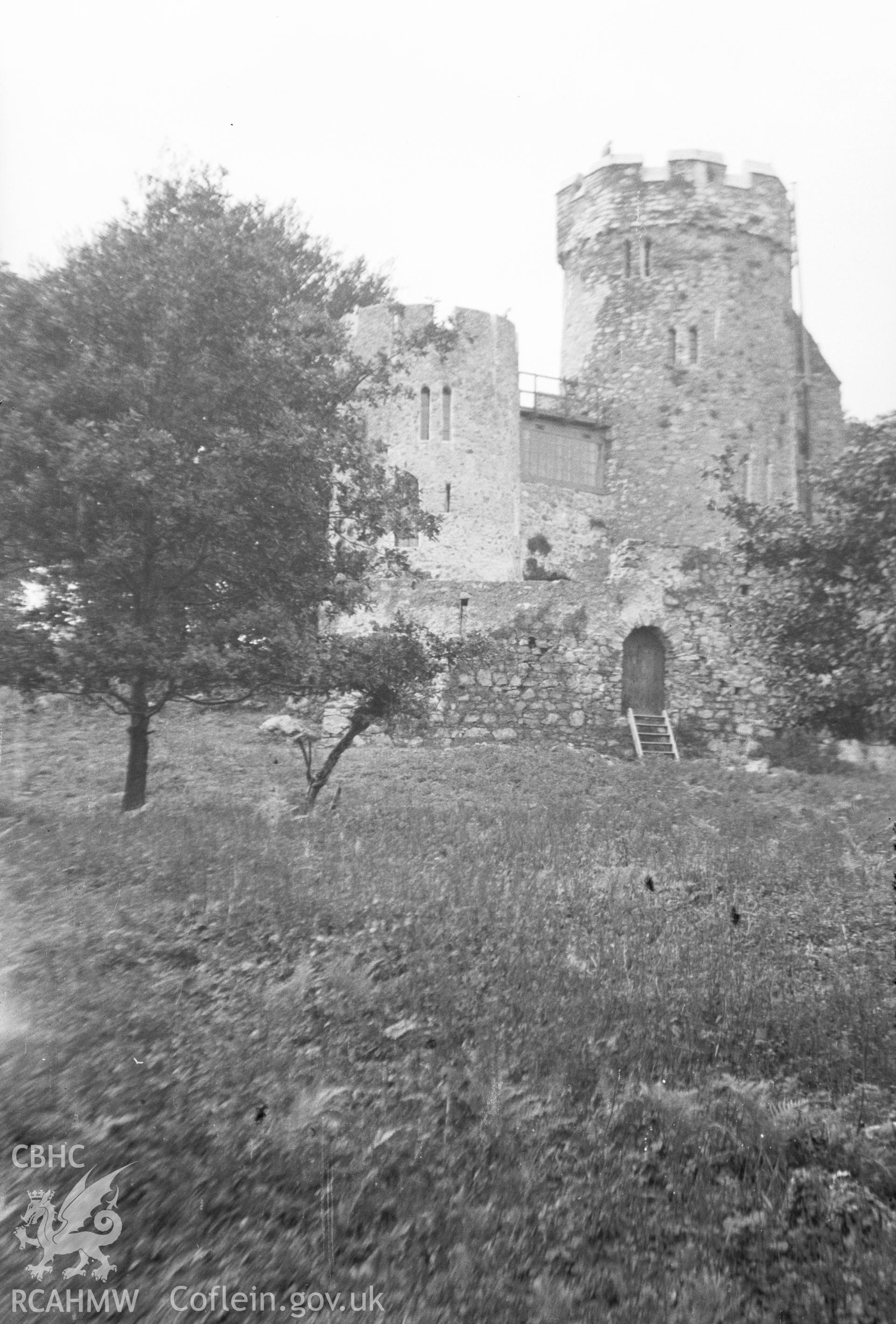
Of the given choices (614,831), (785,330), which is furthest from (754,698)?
(785,330)

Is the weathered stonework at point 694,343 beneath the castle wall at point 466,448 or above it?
above

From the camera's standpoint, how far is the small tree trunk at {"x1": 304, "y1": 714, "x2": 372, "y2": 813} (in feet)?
31.3

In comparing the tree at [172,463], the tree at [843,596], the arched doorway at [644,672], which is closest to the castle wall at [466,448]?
the arched doorway at [644,672]

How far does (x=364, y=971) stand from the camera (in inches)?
205

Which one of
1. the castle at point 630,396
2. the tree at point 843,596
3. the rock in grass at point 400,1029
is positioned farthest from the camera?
the castle at point 630,396

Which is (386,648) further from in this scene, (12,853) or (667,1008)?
(667,1008)

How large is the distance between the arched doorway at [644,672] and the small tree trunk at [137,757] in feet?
31.2

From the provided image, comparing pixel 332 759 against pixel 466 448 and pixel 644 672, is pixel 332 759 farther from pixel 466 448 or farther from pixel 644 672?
pixel 466 448

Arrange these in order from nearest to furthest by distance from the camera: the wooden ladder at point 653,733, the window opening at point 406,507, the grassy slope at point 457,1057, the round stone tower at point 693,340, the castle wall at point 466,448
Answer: the grassy slope at point 457,1057 < the window opening at point 406,507 < the wooden ladder at point 653,733 < the castle wall at point 466,448 < the round stone tower at point 693,340

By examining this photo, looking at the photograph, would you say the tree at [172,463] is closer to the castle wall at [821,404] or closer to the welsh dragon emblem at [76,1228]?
the welsh dragon emblem at [76,1228]

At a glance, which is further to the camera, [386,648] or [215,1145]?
[386,648]

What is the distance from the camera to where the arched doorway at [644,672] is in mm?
16016

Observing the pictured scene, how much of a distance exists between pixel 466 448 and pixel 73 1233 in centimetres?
2249

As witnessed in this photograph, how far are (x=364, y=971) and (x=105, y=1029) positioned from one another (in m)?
1.33
